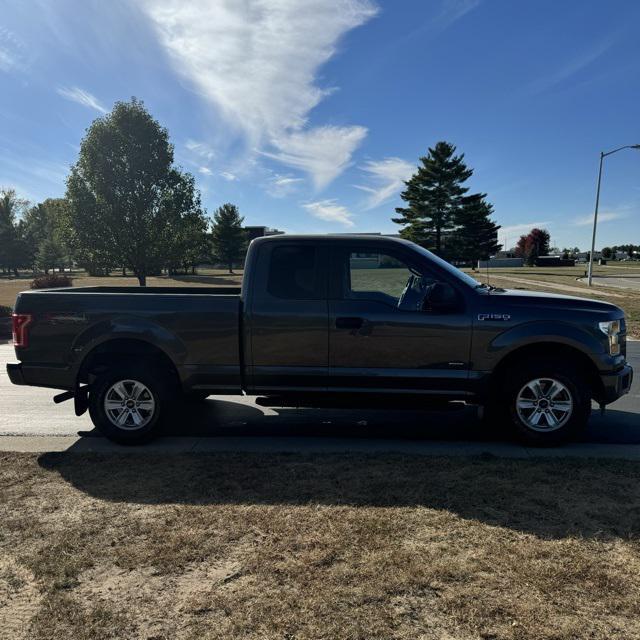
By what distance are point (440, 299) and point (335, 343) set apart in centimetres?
106

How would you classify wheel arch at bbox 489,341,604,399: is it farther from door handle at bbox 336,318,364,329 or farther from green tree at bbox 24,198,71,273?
green tree at bbox 24,198,71,273

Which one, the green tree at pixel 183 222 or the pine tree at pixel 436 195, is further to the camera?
the pine tree at pixel 436 195

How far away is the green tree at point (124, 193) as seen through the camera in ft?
78.6

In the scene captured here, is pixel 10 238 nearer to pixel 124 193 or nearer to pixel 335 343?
pixel 124 193

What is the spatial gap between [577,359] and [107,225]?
24.1 meters

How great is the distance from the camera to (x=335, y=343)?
4.67 metres

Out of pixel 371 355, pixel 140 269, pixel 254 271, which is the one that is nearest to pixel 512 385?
pixel 371 355

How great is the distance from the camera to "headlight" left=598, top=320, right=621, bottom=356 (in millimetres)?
4594

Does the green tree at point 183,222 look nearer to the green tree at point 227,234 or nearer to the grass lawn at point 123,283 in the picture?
the grass lawn at point 123,283

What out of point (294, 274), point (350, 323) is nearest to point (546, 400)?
point (350, 323)

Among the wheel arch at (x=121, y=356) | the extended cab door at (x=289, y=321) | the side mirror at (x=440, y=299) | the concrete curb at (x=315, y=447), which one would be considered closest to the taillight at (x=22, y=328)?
the wheel arch at (x=121, y=356)

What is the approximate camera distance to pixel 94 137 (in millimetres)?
23828

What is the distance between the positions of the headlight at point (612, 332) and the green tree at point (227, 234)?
56.8 meters

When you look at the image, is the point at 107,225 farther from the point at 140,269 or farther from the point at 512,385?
the point at 512,385
